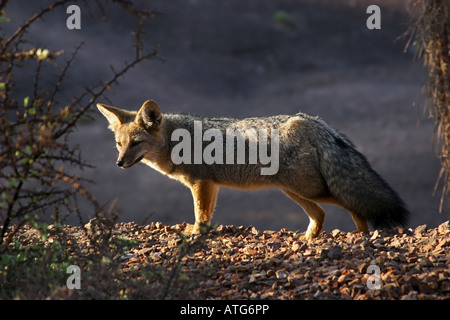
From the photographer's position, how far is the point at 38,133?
171 inches

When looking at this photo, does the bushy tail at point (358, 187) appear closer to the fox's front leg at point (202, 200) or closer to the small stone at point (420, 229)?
the small stone at point (420, 229)

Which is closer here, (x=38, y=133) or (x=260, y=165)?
(x=38, y=133)

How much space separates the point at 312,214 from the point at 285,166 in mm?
876

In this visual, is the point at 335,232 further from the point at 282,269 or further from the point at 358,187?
the point at 282,269

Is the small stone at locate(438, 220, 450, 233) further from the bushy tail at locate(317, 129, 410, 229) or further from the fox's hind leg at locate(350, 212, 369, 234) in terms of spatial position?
the fox's hind leg at locate(350, 212, 369, 234)

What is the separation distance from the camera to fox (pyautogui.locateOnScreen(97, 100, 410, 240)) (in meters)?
6.89

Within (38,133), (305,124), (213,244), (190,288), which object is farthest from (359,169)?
(38,133)

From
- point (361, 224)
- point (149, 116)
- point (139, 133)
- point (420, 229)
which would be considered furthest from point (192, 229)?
point (420, 229)

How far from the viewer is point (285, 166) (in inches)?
281

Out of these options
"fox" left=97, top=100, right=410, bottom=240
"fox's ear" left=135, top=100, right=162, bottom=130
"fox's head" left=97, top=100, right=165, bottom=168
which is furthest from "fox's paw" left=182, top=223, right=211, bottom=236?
"fox's ear" left=135, top=100, right=162, bottom=130

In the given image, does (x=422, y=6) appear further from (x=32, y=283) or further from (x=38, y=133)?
(x=32, y=283)

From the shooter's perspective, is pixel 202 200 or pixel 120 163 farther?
pixel 202 200

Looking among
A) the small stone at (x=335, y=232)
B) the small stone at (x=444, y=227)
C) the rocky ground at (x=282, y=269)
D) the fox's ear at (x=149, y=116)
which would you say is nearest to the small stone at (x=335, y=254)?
the rocky ground at (x=282, y=269)

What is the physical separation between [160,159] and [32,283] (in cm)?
318
